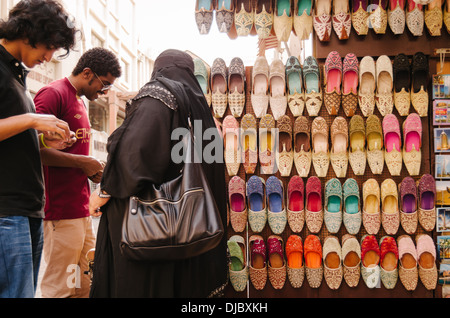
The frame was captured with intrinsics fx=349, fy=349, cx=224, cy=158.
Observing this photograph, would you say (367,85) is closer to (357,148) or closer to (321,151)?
(357,148)

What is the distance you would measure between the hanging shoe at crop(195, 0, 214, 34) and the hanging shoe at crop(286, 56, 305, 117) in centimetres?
79

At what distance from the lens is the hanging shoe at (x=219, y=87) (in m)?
2.83

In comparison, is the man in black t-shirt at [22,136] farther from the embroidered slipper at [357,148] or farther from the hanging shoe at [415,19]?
the hanging shoe at [415,19]

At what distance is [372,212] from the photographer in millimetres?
2760

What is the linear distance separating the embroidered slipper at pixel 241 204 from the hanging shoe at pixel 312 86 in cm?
79

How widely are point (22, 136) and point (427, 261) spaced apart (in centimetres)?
286

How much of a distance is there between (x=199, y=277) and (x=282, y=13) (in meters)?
2.35

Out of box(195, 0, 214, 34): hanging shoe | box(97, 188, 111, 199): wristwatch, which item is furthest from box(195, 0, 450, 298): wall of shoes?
box(97, 188, 111, 199): wristwatch

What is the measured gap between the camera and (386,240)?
270 cm

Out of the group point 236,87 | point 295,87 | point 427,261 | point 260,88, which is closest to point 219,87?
point 236,87

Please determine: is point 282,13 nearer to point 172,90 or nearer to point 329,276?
point 172,90

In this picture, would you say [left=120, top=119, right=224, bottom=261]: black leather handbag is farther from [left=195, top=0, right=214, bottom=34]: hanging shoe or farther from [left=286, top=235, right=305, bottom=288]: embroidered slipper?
[left=195, top=0, right=214, bottom=34]: hanging shoe

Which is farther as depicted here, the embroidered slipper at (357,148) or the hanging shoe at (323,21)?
the hanging shoe at (323,21)

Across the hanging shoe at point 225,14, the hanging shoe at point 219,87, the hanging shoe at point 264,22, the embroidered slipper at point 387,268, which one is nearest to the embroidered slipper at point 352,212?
the embroidered slipper at point 387,268
